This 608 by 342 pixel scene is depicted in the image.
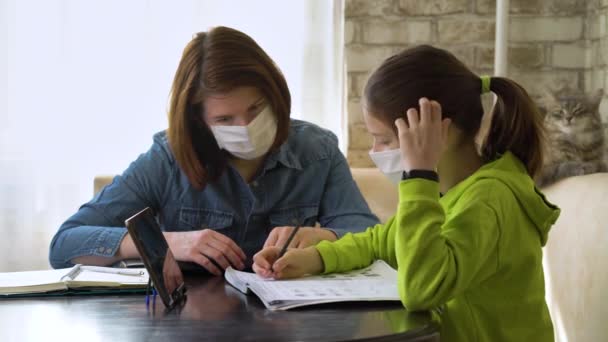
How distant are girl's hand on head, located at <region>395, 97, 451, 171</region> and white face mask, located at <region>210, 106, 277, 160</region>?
21.8 inches

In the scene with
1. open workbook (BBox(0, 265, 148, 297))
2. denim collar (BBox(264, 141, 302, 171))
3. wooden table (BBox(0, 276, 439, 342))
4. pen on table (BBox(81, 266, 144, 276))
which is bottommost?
pen on table (BBox(81, 266, 144, 276))

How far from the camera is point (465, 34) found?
3.25 meters

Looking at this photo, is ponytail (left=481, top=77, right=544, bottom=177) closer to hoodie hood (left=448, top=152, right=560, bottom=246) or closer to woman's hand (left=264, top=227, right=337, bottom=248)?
hoodie hood (left=448, top=152, right=560, bottom=246)

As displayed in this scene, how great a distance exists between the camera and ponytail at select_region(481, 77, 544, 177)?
1.44m

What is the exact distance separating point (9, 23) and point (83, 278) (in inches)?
80.1

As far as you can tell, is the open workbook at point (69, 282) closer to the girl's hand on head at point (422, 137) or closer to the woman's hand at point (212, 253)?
the woman's hand at point (212, 253)

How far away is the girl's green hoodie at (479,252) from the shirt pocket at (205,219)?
24.7 inches

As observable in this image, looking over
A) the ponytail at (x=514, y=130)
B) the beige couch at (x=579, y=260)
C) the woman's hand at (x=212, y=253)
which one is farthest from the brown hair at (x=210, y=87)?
the beige couch at (x=579, y=260)

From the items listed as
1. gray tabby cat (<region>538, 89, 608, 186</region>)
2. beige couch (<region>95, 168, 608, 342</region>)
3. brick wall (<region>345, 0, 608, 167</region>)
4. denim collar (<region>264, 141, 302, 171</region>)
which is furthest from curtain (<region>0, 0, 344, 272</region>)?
denim collar (<region>264, 141, 302, 171</region>)

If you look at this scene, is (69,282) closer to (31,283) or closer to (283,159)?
(31,283)

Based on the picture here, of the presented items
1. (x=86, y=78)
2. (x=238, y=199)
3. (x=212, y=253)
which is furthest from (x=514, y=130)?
(x=86, y=78)

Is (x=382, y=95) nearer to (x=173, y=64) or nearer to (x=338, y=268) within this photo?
(x=338, y=268)

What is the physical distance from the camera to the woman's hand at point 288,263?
1.42 meters

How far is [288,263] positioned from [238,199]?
0.50m
